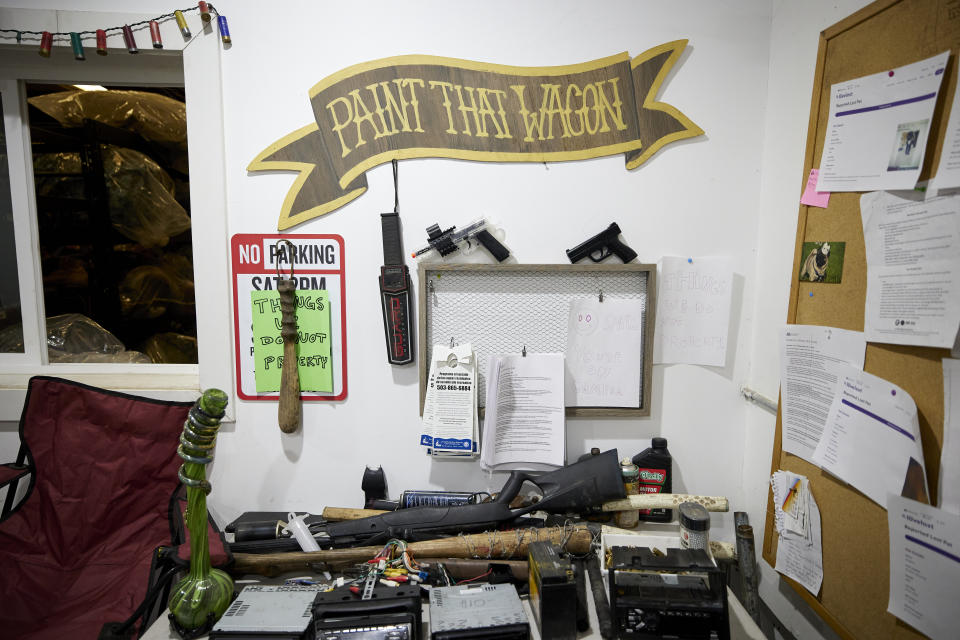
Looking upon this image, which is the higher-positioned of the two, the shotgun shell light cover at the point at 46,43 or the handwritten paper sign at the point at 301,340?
the shotgun shell light cover at the point at 46,43

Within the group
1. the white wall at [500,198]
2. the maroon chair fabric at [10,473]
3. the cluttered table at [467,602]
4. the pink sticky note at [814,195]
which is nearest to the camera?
the cluttered table at [467,602]

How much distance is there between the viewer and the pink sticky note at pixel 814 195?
994 millimetres

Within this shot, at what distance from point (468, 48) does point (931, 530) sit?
1.36 metres

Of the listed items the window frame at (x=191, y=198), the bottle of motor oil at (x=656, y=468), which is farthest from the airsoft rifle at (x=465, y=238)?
the bottle of motor oil at (x=656, y=468)

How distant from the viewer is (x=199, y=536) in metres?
0.96

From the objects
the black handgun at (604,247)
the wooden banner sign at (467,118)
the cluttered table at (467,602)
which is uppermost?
the wooden banner sign at (467,118)

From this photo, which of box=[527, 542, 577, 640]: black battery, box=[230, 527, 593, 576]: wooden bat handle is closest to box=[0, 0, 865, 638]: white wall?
box=[230, 527, 593, 576]: wooden bat handle

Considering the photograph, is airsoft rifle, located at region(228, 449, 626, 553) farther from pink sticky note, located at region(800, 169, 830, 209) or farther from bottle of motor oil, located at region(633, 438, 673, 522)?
pink sticky note, located at region(800, 169, 830, 209)

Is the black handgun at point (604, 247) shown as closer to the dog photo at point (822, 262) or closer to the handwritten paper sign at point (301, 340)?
the dog photo at point (822, 262)

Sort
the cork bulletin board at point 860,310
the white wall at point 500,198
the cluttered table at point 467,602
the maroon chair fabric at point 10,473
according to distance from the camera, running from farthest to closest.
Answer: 1. the white wall at point 500,198
2. the maroon chair fabric at point 10,473
3. the cluttered table at point 467,602
4. the cork bulletin board at point 860,310

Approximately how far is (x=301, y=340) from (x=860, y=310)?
128 cm

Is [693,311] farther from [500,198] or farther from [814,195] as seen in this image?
[500,198]

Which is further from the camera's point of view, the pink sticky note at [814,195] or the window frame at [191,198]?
the window frame at [191,198]

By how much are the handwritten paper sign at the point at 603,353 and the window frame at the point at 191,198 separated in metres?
0.95
